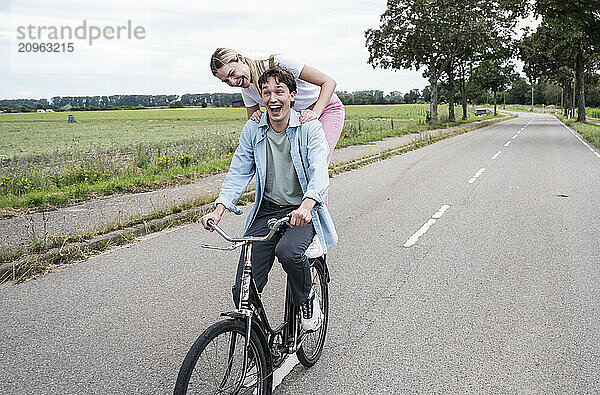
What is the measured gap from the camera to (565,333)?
14.7 feet

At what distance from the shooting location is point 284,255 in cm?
321

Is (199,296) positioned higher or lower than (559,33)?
lower

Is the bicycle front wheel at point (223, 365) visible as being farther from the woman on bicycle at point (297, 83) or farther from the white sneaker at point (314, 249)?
the woman on bicycle at point (297, 83)

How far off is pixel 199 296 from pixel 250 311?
8.18 feet

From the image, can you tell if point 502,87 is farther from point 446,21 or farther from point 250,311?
point 250,311

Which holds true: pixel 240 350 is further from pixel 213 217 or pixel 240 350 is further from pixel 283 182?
pixel 283 182

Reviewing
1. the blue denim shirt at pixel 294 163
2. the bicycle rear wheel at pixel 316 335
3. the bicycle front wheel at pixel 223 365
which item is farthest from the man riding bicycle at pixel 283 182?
the bicycle front wheel at pixel 223 365

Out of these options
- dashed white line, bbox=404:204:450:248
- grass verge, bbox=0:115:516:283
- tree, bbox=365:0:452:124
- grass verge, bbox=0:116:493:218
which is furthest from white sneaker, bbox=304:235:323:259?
tree, bbox=365:0:452:124

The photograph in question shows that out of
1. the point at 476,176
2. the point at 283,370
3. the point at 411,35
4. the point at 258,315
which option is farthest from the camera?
the point at 411,35

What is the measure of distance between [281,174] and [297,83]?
1.08 meters

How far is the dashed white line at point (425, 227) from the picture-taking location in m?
7.60

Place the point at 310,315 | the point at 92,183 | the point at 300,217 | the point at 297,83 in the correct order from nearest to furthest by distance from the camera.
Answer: the point at 300,217 < the point at 310,315 < the point at 297,83 < the point at 92,183

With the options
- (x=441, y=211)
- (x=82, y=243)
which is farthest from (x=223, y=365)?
(x=441, y=211)

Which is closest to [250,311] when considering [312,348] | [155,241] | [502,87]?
[312,348]
